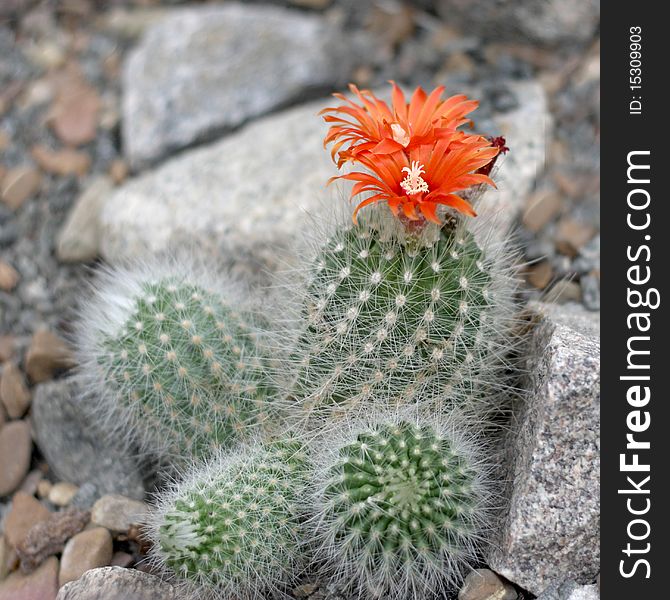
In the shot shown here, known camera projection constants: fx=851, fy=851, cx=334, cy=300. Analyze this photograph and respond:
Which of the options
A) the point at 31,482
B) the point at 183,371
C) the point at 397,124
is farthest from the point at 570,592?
the point at 31,482

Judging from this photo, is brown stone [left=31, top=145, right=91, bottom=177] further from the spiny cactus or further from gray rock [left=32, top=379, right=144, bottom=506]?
the spiny cactus

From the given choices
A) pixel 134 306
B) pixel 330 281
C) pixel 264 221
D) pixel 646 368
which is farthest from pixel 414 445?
pixel 264 221

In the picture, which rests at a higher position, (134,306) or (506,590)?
(134,306)

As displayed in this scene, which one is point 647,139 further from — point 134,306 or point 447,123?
point 134,306

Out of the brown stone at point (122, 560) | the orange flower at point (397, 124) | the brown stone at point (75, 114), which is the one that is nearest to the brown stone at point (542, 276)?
the orange flower at point (397, 124)

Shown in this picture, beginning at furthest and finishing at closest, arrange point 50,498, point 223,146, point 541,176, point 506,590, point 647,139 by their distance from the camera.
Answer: point 223,146 → point 541,176 → point 50,498 → point 647,139 → point 506,590

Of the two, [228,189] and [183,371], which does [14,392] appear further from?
[228,189]

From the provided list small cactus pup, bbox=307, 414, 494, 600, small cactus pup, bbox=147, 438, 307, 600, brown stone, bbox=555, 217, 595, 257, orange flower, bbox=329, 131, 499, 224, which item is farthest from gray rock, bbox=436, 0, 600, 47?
small cactus pup, bbox=147, 438, 307, 600
